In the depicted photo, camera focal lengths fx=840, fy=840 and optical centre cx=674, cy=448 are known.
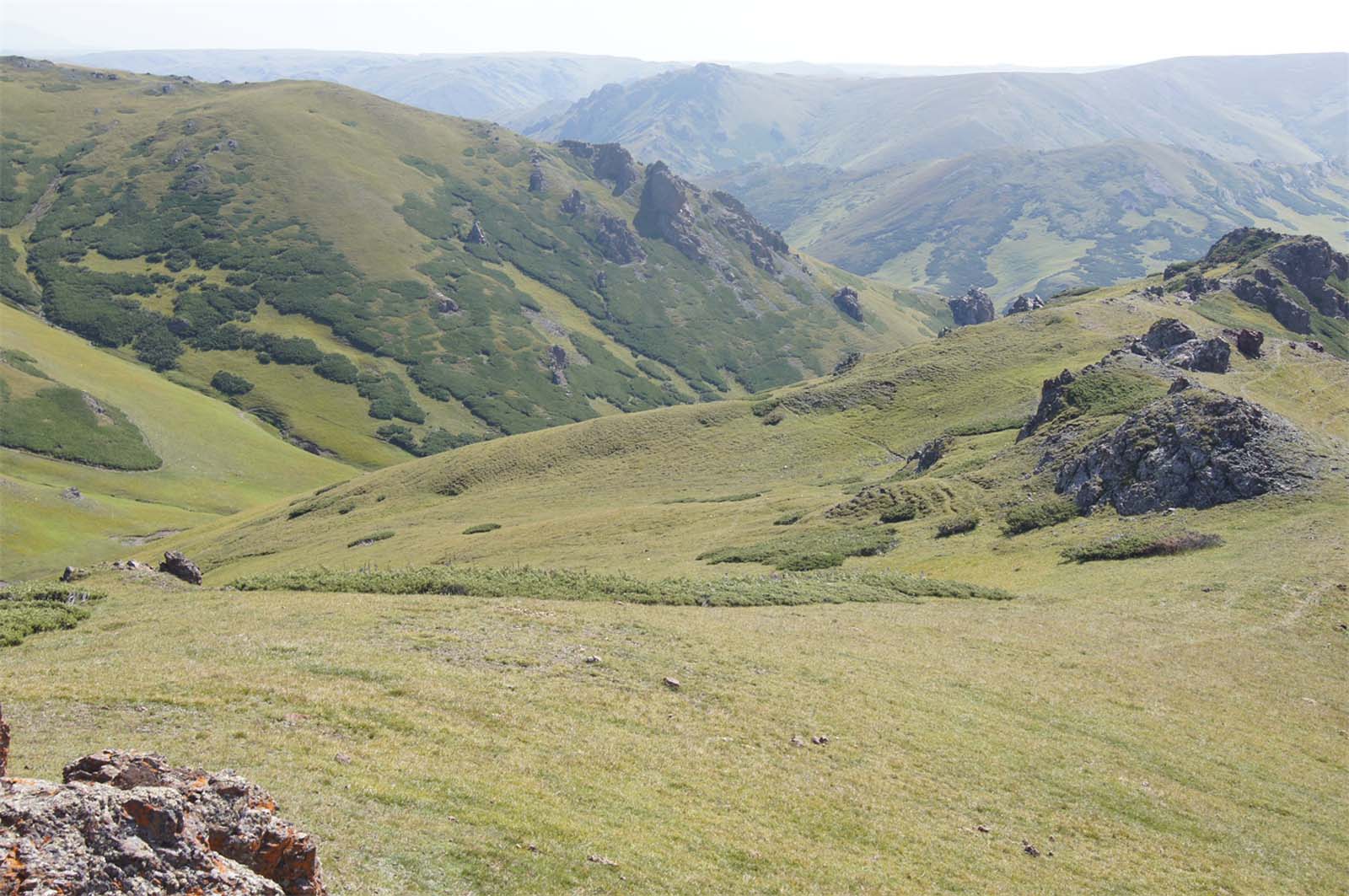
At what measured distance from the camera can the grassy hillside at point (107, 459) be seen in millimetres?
103438

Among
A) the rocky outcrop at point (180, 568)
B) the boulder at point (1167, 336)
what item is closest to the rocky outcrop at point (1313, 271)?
the boulder at point (1167, 336)

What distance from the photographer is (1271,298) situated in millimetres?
142875

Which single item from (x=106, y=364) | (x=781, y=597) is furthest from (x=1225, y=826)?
(x=106, y=364)

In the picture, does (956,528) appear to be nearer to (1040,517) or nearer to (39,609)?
(1040,517)

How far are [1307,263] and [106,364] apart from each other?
750 ft

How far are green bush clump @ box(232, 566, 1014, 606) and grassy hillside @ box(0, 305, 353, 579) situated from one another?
231ft

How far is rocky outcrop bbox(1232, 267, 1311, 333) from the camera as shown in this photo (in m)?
139

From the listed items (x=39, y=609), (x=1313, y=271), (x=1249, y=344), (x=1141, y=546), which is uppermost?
(x=1313, y=271)

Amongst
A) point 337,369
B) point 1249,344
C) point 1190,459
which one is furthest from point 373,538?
point 337,369

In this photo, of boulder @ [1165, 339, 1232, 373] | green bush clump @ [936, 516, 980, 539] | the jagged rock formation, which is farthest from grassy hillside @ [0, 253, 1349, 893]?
the jagged rock formation

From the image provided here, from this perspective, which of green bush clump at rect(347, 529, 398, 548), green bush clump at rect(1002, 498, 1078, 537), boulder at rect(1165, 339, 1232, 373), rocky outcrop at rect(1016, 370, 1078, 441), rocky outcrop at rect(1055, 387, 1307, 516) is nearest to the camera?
rocky outcrop at rect(1055, 387, 1307, 516)

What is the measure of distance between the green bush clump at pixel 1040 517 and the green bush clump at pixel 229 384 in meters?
168

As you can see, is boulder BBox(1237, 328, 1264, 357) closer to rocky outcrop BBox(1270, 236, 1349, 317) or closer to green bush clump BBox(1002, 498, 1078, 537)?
green bush clump BBox(1002, 498, 1078, 537)

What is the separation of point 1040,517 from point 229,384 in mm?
172483
